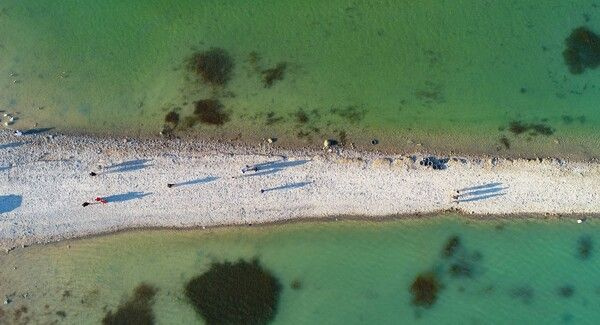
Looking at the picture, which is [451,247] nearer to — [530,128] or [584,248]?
[584,248]

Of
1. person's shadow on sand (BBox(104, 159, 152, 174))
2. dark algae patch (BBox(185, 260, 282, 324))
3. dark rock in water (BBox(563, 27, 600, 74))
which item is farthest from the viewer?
dark rock in water (BBox(563, 27, 600, 74))

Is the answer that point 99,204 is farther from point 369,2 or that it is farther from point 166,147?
point 369,2

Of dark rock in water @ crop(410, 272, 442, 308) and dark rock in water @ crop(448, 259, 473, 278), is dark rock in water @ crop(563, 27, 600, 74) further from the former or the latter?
dark rock in water @ crop(410, 272, 442, 308)

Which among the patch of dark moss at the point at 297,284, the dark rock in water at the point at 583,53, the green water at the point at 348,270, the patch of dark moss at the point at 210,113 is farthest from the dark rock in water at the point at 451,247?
the patch of dark moss at the point at 210,113

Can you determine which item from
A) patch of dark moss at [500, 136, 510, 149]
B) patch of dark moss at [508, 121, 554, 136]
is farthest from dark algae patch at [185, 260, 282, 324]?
patch of dark moss at [508, 121, 554, 136]

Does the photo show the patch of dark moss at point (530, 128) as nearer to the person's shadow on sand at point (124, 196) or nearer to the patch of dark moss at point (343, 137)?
the patch of dark moss at point (343, 137)

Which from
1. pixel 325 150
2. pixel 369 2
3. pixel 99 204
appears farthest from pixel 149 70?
pixel 369 2
